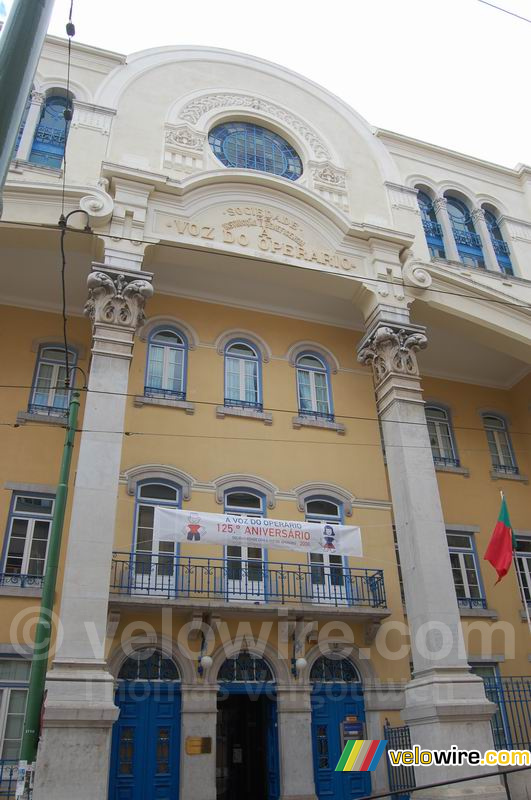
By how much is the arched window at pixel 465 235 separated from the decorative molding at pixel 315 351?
4854 mm

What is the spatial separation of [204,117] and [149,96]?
4.99 ft

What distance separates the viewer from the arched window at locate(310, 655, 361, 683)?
45.2 feet

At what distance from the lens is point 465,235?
19875mm

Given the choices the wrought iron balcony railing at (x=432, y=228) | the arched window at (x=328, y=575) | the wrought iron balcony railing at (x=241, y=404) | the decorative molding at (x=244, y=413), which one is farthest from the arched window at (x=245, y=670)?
the wrought iron balcony railing at (x=432, y=228)

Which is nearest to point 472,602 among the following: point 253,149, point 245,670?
point 245,670

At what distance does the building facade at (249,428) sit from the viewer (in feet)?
39.3

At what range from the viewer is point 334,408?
668 inches

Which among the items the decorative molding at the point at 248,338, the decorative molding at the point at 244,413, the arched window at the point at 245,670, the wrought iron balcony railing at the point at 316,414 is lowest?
the arched window at the point at 245,670

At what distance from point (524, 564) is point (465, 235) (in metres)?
9.68

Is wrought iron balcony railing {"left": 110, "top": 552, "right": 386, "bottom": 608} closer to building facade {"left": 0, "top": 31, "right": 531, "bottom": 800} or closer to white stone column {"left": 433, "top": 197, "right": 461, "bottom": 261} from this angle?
building facade {"left": 0, "top": 31, "right": 531, "bottom": 800}

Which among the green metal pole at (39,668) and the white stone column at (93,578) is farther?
the white stone column at (93,578)

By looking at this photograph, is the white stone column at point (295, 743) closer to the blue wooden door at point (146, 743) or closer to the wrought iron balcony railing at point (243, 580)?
the wrought iron balcony railing at point (243, 580)

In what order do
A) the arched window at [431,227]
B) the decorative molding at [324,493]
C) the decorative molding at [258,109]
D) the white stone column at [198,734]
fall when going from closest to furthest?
the white stone column at [198,734], the decorative molding at [324,493], the decorative molding at [258,109], the arched window at [431,227]

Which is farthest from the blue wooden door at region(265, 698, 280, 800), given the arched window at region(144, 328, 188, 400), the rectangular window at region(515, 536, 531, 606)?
the rectangular window at region(515, 536, 531, 606)
